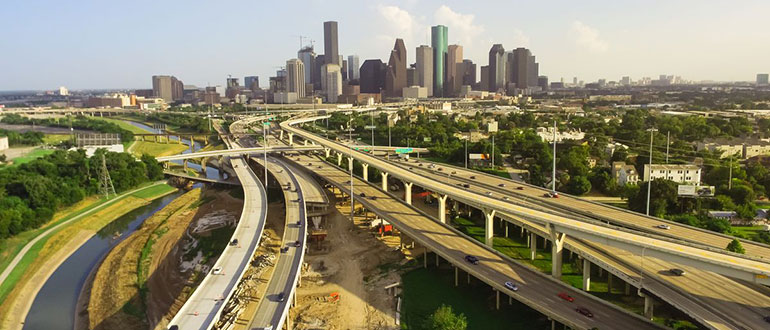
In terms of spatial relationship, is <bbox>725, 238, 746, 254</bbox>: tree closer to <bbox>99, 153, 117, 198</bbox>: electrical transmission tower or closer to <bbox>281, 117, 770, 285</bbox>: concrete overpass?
<bbox>281, 117, 770, 285</bbox>: concrete overpass

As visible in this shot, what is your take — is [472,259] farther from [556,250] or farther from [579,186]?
[579,186]

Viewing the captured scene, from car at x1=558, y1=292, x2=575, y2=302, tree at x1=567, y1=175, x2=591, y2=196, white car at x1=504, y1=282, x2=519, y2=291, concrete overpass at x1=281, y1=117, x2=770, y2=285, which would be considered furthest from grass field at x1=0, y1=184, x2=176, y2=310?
tree at x1=567, y1=175, x2=591, y2=196

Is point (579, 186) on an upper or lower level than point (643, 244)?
lower

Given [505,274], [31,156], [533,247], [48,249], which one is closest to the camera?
[505,274]

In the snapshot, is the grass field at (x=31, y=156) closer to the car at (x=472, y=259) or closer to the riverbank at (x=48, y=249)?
the riverbank at (x=48, y=249)

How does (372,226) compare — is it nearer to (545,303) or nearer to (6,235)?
(545,303)

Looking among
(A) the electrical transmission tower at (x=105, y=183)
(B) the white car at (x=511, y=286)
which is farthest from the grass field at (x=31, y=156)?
(B) the white car at (x=511, y=286)

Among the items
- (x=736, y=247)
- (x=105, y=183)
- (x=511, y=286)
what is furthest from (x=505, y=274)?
(x=105, y=183)
